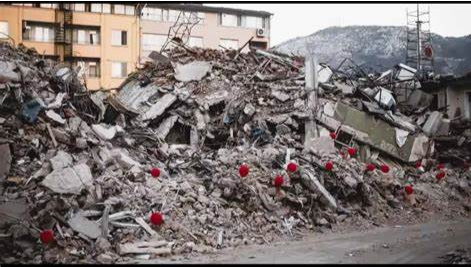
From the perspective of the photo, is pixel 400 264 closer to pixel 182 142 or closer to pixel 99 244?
pixel 99 244

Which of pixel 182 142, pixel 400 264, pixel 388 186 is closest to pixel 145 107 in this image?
pixel 182 142

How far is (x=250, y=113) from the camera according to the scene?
16.0 metres

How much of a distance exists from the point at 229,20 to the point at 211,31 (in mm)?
2459

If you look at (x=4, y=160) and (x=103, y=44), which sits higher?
(x=103, y=44)

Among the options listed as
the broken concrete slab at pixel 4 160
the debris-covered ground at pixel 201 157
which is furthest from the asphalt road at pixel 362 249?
the broken concrete slab at pixel 4 160

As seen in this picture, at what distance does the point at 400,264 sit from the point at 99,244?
18.3 ft

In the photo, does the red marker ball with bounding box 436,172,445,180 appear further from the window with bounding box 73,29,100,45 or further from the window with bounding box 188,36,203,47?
the window with bounding box 73,29,100,45

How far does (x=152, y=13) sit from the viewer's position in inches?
1615

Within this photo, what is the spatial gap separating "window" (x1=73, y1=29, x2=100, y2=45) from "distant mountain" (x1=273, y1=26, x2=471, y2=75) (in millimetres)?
22502

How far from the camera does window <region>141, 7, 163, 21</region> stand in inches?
1592

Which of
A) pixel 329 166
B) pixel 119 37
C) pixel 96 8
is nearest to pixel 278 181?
pixel 329 166

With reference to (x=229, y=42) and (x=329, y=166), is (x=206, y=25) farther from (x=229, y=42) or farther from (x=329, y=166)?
(x=329, y=166)

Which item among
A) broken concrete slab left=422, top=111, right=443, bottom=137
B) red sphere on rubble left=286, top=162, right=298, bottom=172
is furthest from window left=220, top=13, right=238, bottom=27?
red sphere on rubble left=286, top=162, right=298, bottom=172

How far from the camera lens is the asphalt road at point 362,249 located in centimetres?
795
